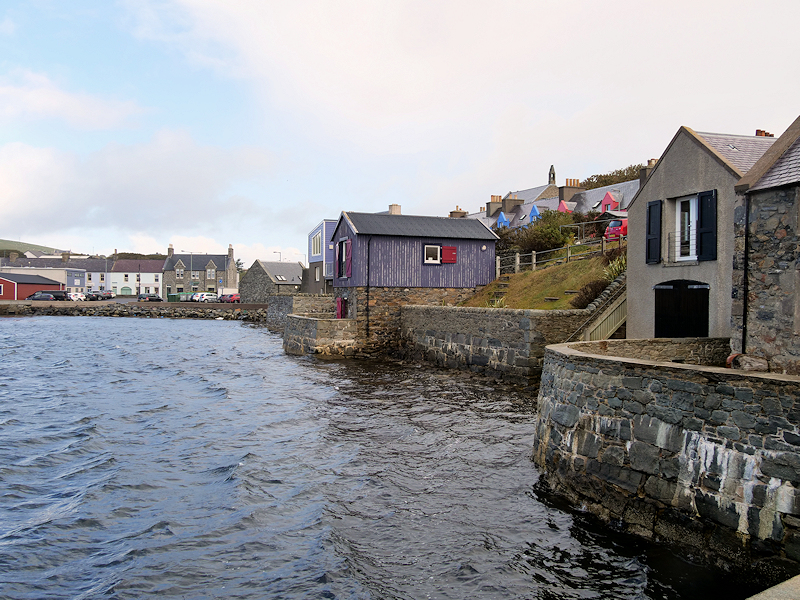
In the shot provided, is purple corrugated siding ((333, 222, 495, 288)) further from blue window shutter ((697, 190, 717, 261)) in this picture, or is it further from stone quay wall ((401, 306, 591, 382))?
blue window shutter ((697, 190, 717, 261))

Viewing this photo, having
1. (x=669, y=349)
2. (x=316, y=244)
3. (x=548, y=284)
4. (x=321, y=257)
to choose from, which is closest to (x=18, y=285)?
(x=316, y=244)

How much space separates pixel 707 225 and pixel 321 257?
121 ft

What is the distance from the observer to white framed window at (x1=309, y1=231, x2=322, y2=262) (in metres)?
48.8

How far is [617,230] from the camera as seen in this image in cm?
2814

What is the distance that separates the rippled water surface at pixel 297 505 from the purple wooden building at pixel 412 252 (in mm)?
11342

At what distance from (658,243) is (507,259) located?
17307 mm

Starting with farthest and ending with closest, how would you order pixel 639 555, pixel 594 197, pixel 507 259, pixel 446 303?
1. pixel 594 197
2. pixel 507 259
3. pixel 446 303
4. pixel 639 555

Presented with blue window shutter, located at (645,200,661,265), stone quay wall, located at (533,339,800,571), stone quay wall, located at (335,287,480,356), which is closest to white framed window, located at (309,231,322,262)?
stone quay wall, located at (335,287,480,356)

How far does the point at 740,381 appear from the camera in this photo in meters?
7.44

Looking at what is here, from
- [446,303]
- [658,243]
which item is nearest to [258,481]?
[658,243]

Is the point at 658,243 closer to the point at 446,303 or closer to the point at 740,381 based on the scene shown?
the point at 740,381

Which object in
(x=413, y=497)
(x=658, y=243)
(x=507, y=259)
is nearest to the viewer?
(x=413, y=497)

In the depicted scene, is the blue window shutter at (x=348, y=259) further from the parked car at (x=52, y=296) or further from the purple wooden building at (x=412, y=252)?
the parked car at (x=52, y=296)

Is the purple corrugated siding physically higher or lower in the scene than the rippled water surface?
higher
